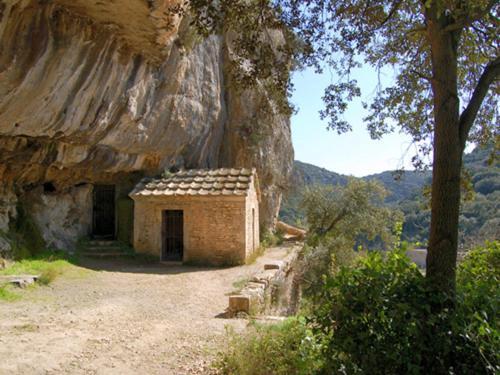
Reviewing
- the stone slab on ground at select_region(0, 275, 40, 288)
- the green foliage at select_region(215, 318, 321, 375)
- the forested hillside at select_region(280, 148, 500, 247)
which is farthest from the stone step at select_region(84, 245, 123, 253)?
the forested hillside at select_region(280, 148, 500, 247)

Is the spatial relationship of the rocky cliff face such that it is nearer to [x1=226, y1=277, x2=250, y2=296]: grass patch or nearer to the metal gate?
the metal gate

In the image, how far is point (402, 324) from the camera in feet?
12.4

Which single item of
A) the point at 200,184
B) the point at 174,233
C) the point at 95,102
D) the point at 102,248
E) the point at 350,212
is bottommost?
the point at 102,248

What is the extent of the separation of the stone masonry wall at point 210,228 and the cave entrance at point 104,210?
330cm

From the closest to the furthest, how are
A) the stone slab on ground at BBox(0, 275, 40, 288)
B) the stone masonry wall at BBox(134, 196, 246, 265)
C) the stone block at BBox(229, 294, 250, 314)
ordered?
the stone block at BBox(229, 294, 250, 314) < the stone slab on ground at BBox(0, 275, 40, 288) < the stone masonry wall at BBox(134, 196, 246, 265)

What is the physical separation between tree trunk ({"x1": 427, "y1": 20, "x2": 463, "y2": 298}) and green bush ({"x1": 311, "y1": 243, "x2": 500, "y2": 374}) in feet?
1.23

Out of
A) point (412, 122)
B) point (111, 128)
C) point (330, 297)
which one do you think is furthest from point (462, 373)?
point (111, 128)

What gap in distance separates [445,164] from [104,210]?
44.2 feet

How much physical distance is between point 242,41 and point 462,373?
4.63 meters

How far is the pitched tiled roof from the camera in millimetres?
12766

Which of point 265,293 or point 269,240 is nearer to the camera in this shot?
point 265,293

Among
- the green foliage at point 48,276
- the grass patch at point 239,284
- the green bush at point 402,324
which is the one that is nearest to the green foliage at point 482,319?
the green bush at point 402,324

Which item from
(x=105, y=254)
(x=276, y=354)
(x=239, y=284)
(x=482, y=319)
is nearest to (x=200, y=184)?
(x=105, y=254)

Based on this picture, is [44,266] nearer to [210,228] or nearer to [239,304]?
[210,228]
